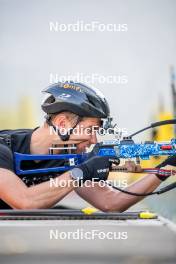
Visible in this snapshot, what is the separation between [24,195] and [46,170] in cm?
19

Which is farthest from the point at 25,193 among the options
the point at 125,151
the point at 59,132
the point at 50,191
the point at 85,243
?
the point at 85,243

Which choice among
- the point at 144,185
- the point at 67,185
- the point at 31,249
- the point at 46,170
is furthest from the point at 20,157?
the point at 31,249

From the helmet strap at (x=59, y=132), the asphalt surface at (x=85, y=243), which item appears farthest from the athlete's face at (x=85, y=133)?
the asphalt surface at (x=85, y=243)

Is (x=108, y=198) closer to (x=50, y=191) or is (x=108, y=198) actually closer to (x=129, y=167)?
(x=129, y=167)

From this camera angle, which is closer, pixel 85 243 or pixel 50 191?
pixel 85 243

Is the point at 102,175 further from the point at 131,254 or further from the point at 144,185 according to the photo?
the point at 131,254

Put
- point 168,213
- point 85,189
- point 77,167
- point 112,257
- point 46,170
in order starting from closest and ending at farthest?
1. point 112,257
2. point 77,167
3. point 46,170
4. point 85,189
5. point 168,213

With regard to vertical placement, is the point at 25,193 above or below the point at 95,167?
below

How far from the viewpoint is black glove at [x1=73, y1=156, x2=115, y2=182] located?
280cm

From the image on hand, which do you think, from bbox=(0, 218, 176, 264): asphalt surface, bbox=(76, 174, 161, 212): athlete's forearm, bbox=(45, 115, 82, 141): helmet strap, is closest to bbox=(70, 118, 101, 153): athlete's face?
bbox=(45, 115, 82, 141): helmet strap

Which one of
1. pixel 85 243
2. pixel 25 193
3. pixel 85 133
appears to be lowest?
pixel 85 243

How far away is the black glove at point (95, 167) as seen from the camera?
110 inches

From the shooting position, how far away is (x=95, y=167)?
111 inches

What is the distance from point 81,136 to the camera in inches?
118
